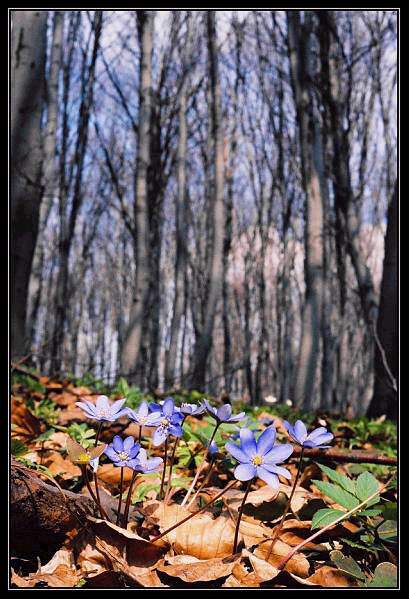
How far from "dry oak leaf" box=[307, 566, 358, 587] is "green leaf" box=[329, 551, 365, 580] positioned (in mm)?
16

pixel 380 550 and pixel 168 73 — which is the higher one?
pixel 168 73

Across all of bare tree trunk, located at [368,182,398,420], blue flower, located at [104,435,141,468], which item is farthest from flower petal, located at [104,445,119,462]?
bare tree trunk, located at [368,182,398,420]

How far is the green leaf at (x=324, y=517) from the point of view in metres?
0.80

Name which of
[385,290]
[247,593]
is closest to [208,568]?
[247,593]

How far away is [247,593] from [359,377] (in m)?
26.2

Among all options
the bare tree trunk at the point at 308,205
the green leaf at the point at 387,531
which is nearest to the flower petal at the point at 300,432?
the green leaf at the point at 387,531

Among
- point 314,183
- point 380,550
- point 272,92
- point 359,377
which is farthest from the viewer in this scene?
point 359,377

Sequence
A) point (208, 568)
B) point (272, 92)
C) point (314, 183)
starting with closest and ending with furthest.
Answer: point (208, 568) → point (314, 183) → point (272, 92)

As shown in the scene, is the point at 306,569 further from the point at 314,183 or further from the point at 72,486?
the point at 314,183

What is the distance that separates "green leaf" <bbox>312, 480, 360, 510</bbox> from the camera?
0.86 meters

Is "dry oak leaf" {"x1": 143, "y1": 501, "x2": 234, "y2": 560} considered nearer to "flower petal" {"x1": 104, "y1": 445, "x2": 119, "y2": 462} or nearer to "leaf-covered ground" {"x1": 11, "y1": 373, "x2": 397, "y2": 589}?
"leaf-covered ground" {"x1": 11, "y1": 373, "x2": 397, "y2": 589}

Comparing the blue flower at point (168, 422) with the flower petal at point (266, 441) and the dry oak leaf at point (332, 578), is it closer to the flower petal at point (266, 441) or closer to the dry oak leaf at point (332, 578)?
the flower petal at point (266, 441)

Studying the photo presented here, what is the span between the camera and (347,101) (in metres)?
8.35

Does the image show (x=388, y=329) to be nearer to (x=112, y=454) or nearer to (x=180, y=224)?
(x=112, y=454)
